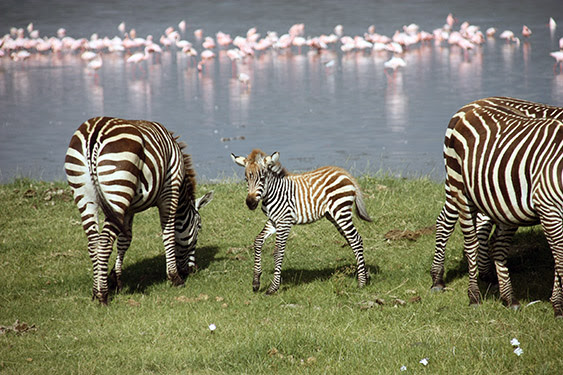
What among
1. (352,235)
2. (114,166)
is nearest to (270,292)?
(352,235)

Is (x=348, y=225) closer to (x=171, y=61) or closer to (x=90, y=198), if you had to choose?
(x=90, y=198)

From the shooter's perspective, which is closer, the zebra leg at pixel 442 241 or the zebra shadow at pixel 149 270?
the zebra leg at pixel 442 241

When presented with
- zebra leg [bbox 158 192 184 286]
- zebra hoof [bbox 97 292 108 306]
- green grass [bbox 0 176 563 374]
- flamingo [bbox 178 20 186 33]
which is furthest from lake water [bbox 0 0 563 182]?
zebra hoof [bbox 97 292 108 306]

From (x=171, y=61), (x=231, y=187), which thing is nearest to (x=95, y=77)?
(x=171, y=61)

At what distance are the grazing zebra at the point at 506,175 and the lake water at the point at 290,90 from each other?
5991mm

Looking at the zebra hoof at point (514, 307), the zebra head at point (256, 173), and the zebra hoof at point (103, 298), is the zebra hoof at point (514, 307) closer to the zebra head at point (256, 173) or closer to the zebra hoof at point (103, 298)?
the zebra head at point (256, 173)

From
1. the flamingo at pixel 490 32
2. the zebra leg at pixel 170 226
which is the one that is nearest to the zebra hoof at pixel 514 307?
the zebra leg at pixel 170 226

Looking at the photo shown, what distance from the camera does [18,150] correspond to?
1678 centimetres

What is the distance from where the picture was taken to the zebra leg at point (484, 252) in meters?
8.95

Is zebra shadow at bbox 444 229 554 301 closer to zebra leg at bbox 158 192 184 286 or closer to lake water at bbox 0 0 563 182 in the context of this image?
zebra leg at bbox 158 192 184 286

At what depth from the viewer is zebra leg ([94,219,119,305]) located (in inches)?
336

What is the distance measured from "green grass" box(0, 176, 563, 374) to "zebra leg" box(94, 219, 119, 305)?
0.16m

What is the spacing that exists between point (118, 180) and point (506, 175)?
165 inches

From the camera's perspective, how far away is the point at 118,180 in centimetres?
825
